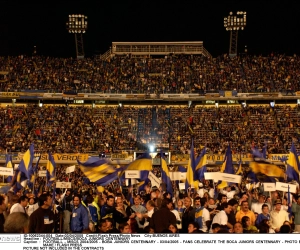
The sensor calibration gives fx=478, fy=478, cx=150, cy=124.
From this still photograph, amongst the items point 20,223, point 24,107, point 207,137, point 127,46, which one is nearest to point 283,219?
point 20,223

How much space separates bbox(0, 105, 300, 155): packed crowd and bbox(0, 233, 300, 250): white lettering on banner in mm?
35529

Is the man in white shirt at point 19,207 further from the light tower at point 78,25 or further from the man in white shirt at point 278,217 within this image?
the light tower at point 78,25

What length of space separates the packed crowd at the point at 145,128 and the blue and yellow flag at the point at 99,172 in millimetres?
27093

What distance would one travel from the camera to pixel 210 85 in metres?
51.2

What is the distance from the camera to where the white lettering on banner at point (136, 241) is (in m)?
5.91

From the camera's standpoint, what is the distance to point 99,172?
14.7m

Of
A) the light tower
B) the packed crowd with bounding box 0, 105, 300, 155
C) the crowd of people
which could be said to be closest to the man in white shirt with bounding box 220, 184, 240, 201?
the crowd of people

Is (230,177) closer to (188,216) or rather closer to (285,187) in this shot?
(285,187)

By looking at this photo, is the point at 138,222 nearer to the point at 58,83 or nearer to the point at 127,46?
the point at 58,83

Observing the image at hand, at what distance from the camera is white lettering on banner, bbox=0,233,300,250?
5.91 metres

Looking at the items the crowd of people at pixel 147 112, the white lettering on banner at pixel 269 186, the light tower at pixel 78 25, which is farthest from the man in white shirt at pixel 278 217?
the light tower at pixel 78 25

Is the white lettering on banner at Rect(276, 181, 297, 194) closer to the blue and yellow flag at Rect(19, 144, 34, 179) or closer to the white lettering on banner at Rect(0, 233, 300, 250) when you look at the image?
the white lettering on banner at Rect(0, 233, 300, 250)

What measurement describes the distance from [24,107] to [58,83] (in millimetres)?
4578

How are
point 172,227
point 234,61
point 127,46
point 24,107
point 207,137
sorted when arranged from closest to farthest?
1. point 172,227
2. point 207,137
3. point 24,107
4. point 234,61
5. point 127,46
